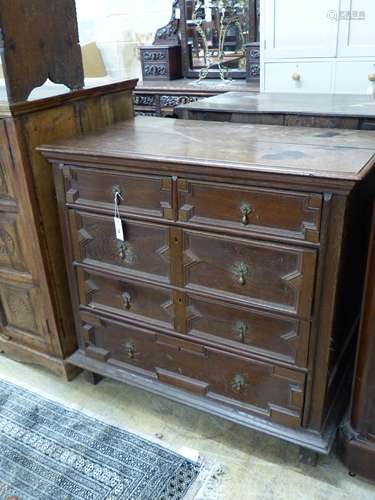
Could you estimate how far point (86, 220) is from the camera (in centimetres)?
147

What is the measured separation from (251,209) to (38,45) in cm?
84

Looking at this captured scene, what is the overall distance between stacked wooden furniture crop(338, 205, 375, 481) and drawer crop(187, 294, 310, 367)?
6.2 inches

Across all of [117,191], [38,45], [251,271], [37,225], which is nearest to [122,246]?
[117,191]

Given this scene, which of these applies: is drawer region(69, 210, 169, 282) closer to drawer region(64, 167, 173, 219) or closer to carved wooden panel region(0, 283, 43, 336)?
drawer region(64, 167, 173, 219)

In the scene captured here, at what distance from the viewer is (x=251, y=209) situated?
1.17 m

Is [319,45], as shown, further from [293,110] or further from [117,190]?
[117,190]

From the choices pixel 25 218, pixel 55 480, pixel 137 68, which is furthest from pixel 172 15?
pixel 55 480

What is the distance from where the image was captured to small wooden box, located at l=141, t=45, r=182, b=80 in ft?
10.1

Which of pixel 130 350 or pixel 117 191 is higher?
pixel 117 191

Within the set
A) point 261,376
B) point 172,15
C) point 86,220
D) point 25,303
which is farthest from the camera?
point 172,15

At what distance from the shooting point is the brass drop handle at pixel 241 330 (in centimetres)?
133

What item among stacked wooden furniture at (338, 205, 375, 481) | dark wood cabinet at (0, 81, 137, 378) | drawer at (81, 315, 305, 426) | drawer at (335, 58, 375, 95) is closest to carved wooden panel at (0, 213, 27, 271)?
dark wood cabinet at (0, 81, 137, 378)

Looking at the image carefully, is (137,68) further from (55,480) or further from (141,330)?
(55,480)

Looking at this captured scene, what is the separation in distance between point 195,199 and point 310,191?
1.00 ft
